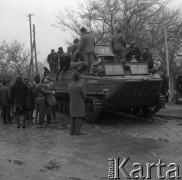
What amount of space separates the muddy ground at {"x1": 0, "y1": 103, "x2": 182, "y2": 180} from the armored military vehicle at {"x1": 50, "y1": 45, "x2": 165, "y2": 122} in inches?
24.6

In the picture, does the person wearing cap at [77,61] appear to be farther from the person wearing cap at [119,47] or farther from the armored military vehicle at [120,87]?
the person wearing cap at [119,47]

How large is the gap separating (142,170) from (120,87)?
5.45 meters

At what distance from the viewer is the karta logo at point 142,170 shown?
6.44m

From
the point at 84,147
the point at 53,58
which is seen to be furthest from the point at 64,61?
the point at 84,147

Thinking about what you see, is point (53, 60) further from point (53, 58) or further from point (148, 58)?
point (148, 58)

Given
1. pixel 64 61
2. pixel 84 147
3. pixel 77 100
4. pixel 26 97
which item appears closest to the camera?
pixel 84 147

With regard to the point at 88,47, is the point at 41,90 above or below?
below

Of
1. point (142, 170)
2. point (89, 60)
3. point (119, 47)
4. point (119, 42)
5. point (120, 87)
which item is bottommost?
point (142, 170)

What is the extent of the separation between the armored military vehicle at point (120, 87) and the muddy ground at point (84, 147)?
0.62 meters

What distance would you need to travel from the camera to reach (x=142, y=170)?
6812 mm

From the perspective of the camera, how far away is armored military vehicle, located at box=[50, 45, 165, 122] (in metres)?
12.2

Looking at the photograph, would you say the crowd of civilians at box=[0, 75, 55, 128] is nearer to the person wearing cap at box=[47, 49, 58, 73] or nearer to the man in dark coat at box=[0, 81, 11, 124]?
the man in dark coat at box=[0, 81, 11, 124]

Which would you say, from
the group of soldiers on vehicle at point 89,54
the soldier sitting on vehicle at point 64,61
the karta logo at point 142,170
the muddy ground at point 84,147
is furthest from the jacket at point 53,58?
the karta logo at point 142,170

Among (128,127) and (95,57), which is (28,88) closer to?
(95,57)
